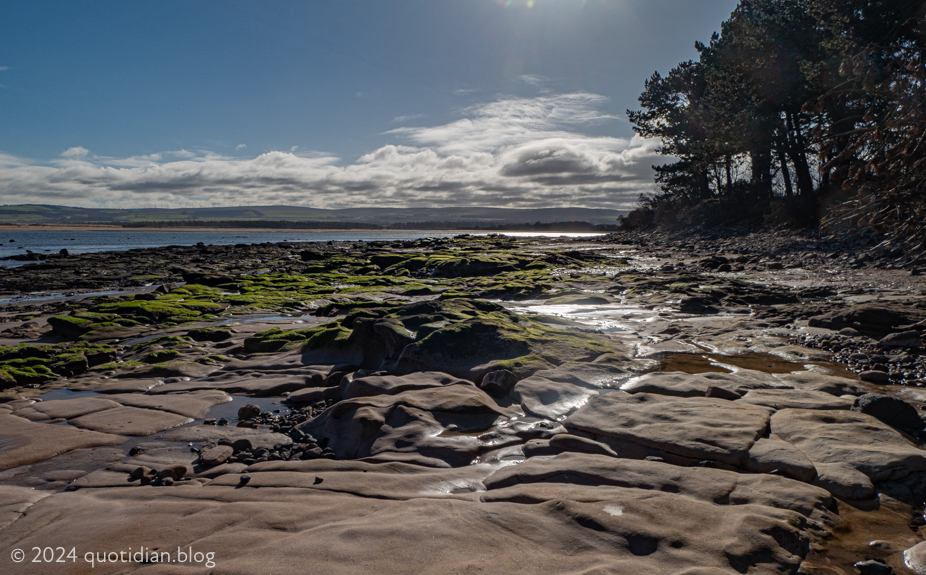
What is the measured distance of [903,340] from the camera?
7699 millimetres

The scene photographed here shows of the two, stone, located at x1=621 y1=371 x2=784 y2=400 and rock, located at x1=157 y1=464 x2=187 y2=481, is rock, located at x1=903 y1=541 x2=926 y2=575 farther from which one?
rock, located at x1=157 y1=464 x2=187 y2=481

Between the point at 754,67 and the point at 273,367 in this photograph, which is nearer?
the point at 273,367

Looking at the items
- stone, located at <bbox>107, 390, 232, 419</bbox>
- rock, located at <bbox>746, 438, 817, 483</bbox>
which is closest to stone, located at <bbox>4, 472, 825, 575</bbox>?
rock, located at <bbox>746, 438, 817, 483</bbox>

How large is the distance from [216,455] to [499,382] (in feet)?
11.0

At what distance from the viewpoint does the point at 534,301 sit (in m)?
15.6

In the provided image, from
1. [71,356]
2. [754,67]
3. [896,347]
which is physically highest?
[754,67]

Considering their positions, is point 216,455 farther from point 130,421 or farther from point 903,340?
point 903,340

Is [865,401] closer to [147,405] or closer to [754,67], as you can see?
[147,405]

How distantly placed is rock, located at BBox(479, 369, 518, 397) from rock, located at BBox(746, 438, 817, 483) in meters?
2.95

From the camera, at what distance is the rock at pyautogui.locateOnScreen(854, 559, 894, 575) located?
2822mm

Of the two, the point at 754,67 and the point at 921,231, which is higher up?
the point at 754,67

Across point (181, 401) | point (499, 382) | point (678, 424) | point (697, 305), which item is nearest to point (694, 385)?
point (678, 424)

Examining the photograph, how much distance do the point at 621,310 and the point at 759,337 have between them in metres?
4.03

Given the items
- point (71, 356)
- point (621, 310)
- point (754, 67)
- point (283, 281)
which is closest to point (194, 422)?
point (71, 356)
